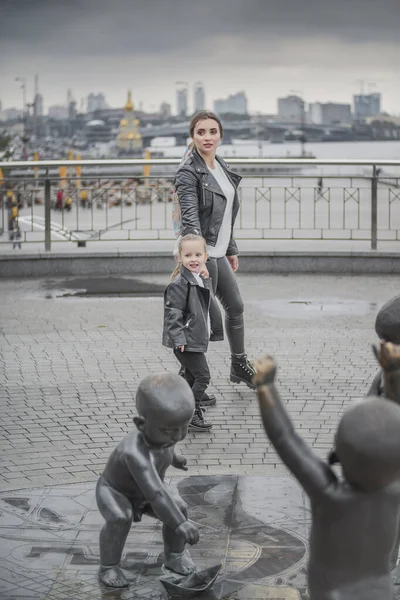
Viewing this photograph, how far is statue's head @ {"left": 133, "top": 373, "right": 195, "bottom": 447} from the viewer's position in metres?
4.90

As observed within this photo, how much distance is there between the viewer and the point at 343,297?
1366 centimetres

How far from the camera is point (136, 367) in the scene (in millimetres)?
10078

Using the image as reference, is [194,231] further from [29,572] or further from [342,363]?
[29,572]

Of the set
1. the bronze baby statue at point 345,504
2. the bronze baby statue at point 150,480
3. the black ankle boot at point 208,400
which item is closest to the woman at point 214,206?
the black ankle boot at point 208,400

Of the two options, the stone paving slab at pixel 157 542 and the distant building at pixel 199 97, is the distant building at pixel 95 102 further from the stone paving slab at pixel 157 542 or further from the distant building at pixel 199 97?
the stone paving slab at pixel 157 542

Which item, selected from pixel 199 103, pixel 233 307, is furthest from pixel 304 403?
pixel 199 103

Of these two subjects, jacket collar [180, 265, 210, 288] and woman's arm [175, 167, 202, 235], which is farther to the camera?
woman's arm [175, 167, 202, 235]

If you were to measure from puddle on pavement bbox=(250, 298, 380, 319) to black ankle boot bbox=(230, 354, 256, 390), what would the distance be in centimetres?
332

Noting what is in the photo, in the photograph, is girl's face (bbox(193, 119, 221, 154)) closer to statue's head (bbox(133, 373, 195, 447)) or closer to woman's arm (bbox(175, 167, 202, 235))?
woman's arm (bbox(175, 167, 202, 235))

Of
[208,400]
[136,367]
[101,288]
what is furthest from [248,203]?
[208,400]

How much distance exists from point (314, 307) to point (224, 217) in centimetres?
446

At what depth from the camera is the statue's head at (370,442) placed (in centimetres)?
374

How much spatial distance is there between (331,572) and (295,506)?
239 centimetres

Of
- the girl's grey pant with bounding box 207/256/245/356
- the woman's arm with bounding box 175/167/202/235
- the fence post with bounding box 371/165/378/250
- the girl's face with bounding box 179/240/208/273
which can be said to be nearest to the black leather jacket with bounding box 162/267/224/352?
the girl's face with bounding box 179/240/208/273
